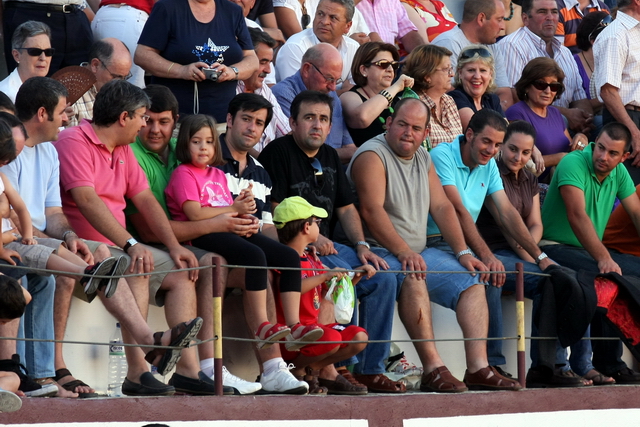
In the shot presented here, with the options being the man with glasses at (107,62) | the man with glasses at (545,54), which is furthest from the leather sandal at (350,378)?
the man with glasses at (545,54)

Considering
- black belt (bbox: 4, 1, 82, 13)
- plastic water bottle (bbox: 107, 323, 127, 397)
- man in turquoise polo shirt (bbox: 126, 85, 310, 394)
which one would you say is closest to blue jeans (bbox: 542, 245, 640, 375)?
man in turquoise polo shirt (bbox: 126, 85, 310, 394)

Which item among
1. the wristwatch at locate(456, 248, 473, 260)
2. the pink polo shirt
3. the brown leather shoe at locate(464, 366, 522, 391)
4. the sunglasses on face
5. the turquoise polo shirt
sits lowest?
the brown leather shoe at locate(464, 366, 522, 391)

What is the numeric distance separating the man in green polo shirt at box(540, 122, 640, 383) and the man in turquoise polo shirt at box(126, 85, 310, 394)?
2.76 metres

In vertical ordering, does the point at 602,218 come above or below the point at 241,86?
below

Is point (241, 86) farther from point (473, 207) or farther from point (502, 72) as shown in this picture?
point (502, 72)

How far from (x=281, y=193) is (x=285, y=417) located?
168 centimetres

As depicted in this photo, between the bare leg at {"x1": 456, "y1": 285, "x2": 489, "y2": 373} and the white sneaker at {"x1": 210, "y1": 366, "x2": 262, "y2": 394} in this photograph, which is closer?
the white sneaker at {"x1": 210, "y1": 366, "x2": 262, "y2": 394}

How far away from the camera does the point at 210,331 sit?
6.06 meters

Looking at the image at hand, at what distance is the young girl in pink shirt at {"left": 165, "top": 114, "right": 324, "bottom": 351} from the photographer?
238 inches

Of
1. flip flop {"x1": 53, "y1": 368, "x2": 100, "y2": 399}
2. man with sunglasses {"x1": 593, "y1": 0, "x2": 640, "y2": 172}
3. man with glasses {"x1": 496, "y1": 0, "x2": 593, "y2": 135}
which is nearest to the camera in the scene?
flip flop {"x1": 53, "y1": 368, "x2": 100, "y2": 399}

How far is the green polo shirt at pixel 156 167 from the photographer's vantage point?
6.63 metres

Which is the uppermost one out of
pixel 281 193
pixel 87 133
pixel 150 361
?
pixel 87 133

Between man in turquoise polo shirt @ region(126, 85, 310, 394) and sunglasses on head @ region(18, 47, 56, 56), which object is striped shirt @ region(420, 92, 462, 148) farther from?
sunglasses on head @ region(18, 47, 56, 56)

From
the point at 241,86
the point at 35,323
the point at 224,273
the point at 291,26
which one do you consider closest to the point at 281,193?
the point at 224,273
